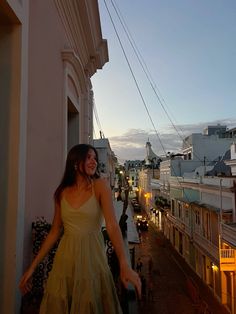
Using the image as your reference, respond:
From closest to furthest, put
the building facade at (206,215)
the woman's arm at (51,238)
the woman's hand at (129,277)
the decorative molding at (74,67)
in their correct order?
the woman's hand at (129,277), the woman's arm at (51,238), the decorative molding at (74,67), the building facade at (206,215)

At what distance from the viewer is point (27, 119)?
110 inches

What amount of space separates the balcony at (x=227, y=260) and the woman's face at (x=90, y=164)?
43.8 feet

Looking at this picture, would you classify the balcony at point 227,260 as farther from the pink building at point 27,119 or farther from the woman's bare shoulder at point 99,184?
the woman's bare shoulder at point 99,184

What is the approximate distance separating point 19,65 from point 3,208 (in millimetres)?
1119

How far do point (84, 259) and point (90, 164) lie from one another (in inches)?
21.4

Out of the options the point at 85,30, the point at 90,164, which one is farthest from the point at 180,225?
the point at 90,164

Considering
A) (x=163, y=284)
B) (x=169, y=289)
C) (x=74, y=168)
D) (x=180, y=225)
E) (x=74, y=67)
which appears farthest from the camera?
(x=180, y=225)

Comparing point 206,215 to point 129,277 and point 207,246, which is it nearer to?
point 207,246

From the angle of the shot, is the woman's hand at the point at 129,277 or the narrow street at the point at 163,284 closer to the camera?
the woman's hand at the point at 129,277

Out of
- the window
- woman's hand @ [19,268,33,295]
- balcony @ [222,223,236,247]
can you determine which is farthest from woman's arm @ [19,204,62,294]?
the window

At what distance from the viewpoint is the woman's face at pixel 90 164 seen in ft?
6.22

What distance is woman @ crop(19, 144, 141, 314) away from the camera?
1732 mm

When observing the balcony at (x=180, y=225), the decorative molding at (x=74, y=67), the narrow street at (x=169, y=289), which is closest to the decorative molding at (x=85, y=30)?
the decorative molding at (x=74, y=67)

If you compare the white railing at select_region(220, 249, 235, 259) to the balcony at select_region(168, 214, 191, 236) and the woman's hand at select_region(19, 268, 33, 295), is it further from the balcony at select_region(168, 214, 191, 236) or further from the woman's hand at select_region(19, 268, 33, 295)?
the woman's hand at select_region(19, 268, 33, 295)
